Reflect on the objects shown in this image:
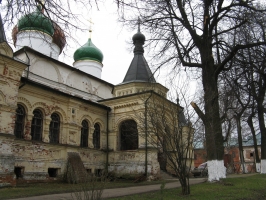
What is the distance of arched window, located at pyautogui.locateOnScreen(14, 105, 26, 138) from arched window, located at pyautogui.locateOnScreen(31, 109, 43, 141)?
711mm

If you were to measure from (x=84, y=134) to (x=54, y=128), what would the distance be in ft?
8.42

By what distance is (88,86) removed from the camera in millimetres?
21891

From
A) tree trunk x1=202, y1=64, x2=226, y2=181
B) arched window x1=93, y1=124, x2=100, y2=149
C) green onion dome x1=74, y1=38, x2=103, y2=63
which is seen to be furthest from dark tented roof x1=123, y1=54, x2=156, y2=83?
tree trunk x1=202, y1=64, x2=226, y2=181

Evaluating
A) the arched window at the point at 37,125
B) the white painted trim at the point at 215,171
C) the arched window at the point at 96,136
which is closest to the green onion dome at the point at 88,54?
the arched window at the point at 96,136

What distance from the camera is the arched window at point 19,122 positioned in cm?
1377

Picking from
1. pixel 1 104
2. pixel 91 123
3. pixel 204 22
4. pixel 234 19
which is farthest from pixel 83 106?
pixel 234 19

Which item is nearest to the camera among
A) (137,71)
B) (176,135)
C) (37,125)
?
(176,135)

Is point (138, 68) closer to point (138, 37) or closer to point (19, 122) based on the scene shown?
point (138, 37)

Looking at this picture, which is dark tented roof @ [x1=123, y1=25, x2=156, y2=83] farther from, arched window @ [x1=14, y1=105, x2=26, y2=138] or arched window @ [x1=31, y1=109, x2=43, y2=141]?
arched window @ [x1=14, y1=105, x2=26, y2=138]

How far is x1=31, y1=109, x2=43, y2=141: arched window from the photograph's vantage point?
14.7m

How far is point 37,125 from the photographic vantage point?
1498 centimetres

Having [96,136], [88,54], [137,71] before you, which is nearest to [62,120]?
[96,136]

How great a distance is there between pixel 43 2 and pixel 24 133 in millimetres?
10263

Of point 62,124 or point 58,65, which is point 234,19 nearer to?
point 62,124
